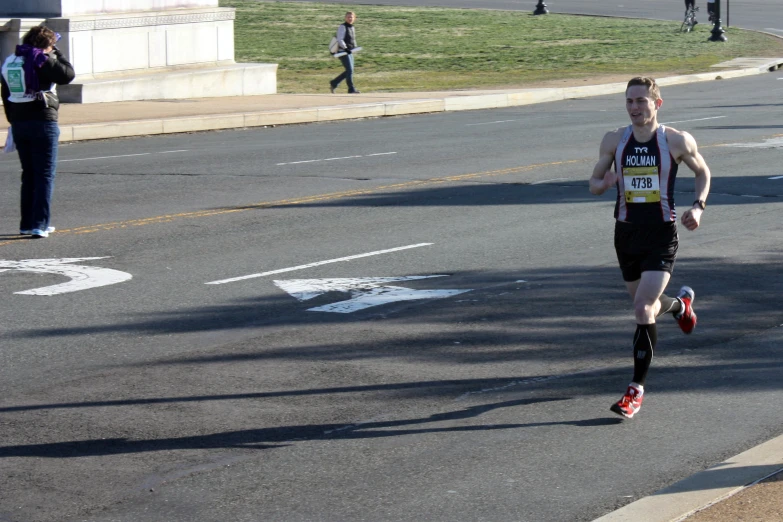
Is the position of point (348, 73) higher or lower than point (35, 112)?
lower

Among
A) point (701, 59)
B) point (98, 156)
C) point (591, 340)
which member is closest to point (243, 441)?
point (591, 340)

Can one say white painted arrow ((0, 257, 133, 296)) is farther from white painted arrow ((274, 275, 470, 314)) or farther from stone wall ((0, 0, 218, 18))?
stone wall ((0, 0, 218, 18))

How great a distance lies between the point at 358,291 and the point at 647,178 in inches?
131

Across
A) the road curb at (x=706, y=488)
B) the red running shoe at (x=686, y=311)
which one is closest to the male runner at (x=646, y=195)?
the red running shoe at (x=686, y=311)

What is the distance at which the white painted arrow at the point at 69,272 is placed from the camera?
31.7 ft

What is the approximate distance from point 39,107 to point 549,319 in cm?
556

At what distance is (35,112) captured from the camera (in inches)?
467

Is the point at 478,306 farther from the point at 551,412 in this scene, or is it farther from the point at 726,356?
the point at 551,412

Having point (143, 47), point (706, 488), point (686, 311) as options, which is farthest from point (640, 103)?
point (143, 47)

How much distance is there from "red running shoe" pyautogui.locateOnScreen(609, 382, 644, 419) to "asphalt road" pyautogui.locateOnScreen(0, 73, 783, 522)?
82 mm

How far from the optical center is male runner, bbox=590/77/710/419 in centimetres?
671

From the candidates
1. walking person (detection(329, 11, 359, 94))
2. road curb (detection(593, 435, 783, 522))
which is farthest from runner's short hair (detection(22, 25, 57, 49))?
walking person (detection(329, 11, 359, 94))

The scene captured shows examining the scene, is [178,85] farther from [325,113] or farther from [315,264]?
[315,264]

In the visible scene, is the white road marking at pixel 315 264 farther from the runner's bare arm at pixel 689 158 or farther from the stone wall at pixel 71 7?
the stone wall at pixel 71 7
